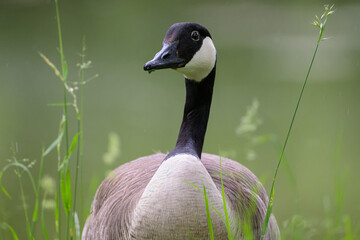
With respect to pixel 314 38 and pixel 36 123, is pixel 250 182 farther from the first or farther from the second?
pixel 314 38

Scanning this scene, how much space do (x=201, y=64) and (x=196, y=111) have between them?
27 cm

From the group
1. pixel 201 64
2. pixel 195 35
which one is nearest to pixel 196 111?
pixel 201 64

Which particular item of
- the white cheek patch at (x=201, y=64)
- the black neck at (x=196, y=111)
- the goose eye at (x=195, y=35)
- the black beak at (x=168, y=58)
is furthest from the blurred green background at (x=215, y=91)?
the black beak at (x=168, y=58)

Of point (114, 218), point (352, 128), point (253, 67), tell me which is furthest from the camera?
point (253, 67)

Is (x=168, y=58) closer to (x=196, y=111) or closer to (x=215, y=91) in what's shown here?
(x=196, y=111)

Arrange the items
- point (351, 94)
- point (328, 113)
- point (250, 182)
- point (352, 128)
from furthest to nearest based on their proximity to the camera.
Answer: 1. point (351, 94)
2. point (328, 113)
3. point (352, 128)
4. point (250, 182)

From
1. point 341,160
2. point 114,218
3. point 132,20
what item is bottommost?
point 341,160

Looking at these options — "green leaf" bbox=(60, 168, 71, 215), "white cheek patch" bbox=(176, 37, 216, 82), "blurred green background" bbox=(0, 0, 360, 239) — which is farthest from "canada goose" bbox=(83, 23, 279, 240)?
"blurred green background" bbox=(0, 0, 360, 239)

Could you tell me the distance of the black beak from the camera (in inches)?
88.4

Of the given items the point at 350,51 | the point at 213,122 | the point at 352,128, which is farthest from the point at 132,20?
the point at 352,128

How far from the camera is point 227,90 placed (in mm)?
7383

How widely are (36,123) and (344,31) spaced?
551 centimetres

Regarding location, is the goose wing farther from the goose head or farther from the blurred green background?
the blurred green background

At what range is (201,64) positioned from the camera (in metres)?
2.54
